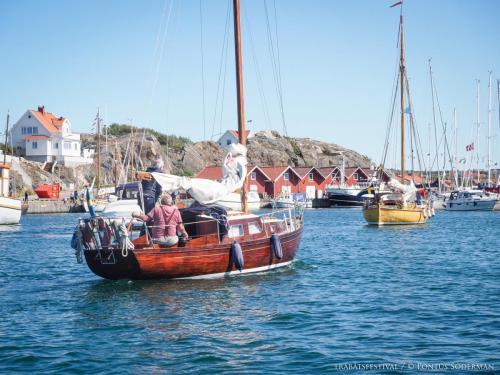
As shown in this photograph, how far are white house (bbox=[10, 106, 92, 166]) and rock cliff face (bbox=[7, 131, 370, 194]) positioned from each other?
3.05 metres

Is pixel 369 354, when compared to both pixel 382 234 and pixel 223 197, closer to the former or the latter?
pixel 223 197

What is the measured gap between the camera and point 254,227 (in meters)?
23.0

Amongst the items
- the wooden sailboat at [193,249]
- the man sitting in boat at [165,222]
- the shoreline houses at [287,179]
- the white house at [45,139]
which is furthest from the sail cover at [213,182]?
the white house at [45,139]

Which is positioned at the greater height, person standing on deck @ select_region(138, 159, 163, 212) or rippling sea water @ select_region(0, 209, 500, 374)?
person standing on deck @ select_region(138, 159, 163, 212)

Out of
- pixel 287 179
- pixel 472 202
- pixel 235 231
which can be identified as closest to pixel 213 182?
pixel 235 231

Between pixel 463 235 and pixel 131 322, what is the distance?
3099 cm

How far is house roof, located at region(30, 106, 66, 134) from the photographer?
321 feet

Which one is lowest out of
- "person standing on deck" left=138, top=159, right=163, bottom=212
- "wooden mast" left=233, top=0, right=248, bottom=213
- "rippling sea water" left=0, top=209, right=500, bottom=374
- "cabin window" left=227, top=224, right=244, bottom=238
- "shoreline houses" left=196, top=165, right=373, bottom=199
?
"rippling sea water" left=0, top=209, right=500, bottom=374

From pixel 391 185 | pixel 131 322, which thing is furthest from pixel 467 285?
pixel 391 185

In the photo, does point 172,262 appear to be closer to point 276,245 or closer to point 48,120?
point 276,245

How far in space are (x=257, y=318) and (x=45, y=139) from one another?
86.0 m

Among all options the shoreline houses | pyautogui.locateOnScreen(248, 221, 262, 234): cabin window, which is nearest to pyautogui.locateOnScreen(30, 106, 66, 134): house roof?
the shoreline houses

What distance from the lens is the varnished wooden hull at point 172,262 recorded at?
2009cm

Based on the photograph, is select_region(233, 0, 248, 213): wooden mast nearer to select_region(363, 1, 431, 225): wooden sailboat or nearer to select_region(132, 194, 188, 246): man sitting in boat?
select_region(132, 194, 188, 246): man sitting in boat
